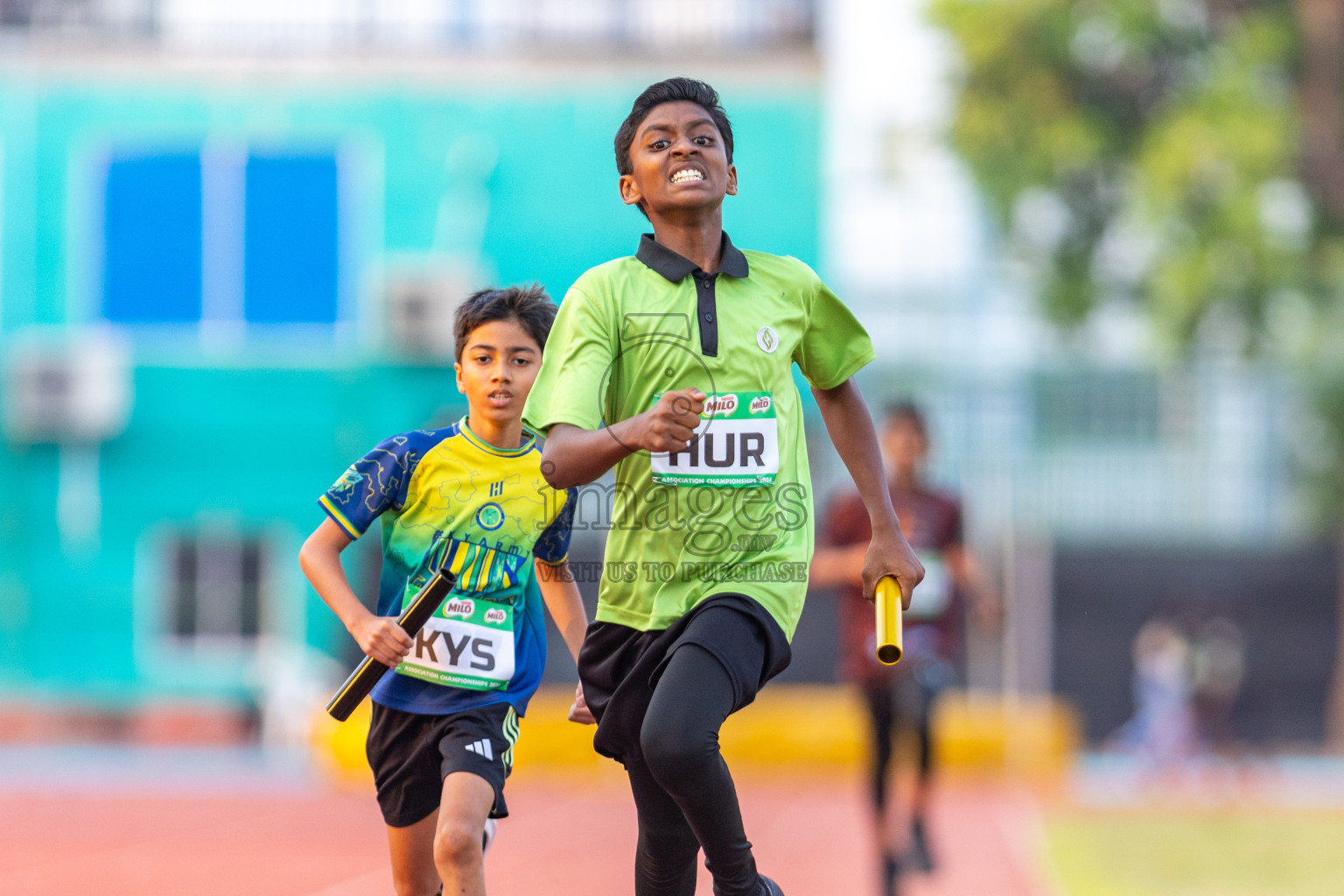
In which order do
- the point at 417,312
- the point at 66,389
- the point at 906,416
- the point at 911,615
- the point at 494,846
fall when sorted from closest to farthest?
the point at 906,416
the point at 911,615
the point at 494,846
the point at 66,389
the point at 417,312

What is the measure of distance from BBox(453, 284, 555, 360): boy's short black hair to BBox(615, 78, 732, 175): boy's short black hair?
42cm

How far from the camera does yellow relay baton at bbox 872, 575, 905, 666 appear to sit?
3293 mm

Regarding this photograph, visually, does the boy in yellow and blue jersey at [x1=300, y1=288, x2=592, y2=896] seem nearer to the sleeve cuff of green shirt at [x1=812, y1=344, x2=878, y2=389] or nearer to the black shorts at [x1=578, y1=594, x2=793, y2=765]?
the black shorts at [x1=578, y1=594, x2=793, y2=765]

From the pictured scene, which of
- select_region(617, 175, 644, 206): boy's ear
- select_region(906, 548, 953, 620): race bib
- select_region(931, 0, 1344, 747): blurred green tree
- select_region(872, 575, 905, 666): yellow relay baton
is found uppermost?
select_region(931, 0, 1344, 747): blurred green tree


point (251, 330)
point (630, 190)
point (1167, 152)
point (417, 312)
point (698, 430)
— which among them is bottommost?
point (698, 430)

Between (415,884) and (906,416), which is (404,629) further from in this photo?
(906,416)

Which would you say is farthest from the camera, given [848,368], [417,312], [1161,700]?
[417,312]

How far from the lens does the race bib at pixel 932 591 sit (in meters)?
7.28

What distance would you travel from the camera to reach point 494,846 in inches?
366

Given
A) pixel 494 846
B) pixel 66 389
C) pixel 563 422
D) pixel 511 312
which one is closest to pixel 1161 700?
pixel 494 846

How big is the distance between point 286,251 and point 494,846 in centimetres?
911

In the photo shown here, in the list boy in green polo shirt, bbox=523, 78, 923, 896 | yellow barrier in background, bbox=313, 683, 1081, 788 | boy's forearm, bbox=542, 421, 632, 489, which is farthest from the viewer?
yellow barrier in background, bbox=313, 683, 1081, 788

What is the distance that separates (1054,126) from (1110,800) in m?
5.58

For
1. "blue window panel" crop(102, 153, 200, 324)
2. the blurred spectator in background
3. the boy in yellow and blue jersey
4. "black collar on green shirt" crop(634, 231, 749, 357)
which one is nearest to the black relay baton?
the boy in yellow and blue jersey
